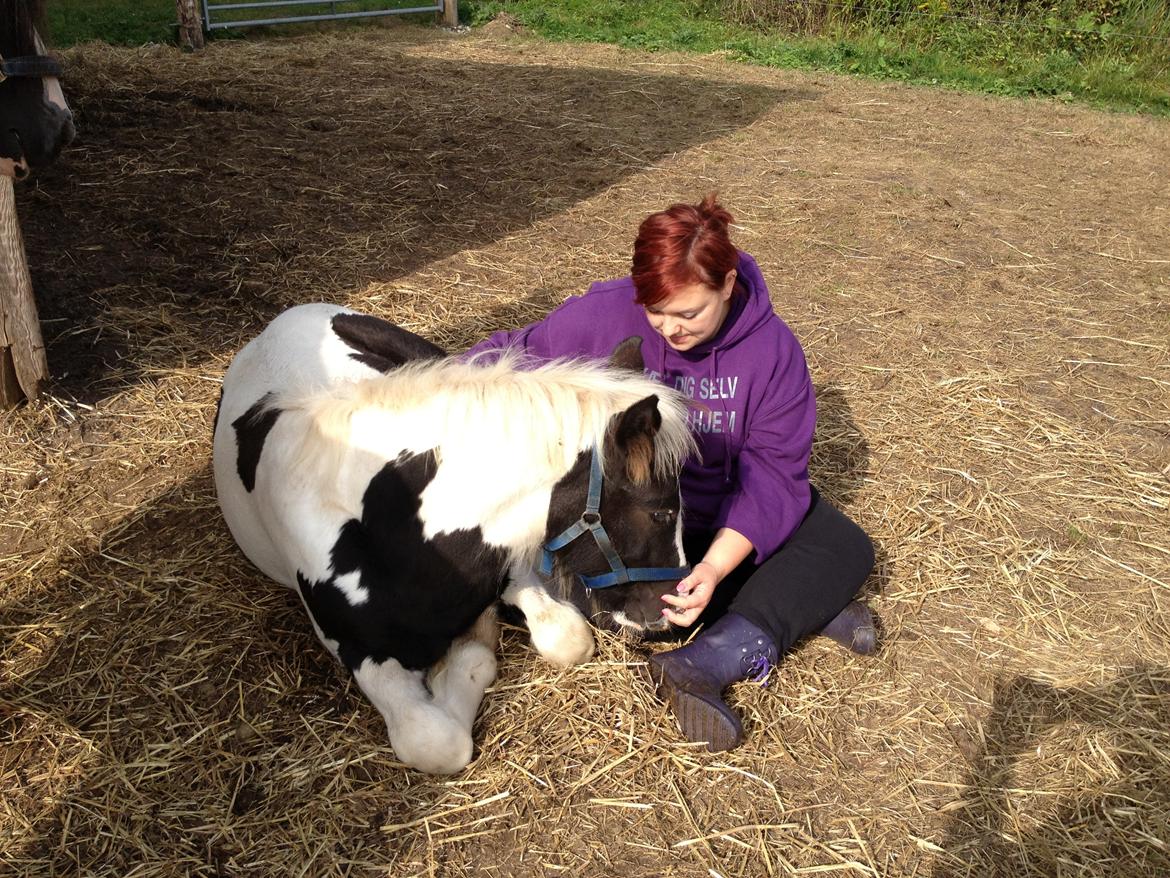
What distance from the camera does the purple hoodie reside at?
2.96m

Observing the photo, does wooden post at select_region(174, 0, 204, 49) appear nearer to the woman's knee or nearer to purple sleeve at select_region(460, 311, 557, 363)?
purple sleeve at select_region(460, 311, 557, 363)

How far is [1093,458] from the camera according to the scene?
169 inches

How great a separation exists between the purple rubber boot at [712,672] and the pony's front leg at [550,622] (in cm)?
24

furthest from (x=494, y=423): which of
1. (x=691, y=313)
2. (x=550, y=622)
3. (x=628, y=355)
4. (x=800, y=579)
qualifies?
(x=800, y=579)

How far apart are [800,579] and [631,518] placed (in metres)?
0.79

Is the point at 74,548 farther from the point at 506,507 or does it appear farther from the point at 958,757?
the point at 958,757

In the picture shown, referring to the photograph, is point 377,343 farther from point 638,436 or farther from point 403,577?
point 638,436

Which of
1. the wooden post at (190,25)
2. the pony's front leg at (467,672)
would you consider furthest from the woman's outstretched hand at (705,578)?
the wooden post at (190,25)

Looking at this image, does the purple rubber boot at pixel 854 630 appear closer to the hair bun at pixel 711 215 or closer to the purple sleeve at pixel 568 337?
the purple sleeve at pixel 568 337

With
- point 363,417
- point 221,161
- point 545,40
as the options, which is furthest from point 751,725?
point 545,40

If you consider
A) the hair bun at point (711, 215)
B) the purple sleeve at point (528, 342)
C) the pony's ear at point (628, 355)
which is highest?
the hair bun at point (711, 215)

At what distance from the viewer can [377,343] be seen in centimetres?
339

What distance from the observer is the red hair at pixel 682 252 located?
2666mm

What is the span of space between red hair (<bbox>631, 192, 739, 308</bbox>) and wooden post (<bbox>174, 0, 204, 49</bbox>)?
9416mm
